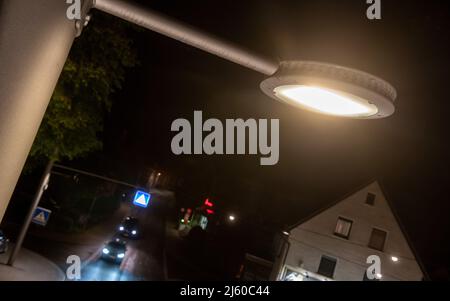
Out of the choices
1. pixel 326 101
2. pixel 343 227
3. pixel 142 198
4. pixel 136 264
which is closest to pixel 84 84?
pixel 142 198

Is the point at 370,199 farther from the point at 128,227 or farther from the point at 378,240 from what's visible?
the point at 128,227

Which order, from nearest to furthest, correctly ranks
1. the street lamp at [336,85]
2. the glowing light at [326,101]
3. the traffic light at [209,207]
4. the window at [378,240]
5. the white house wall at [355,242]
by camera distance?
1. the street lamp at [336,85]
2. the glowing light at [326,101]
3. the white house wall at [355,242]
4. the window at [378,240]
5. the traffic light at [209,207]

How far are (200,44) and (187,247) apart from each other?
1534 inches

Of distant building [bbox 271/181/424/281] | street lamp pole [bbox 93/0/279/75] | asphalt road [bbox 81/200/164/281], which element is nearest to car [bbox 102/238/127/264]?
asphalt road [bbox 81/200/164/281]

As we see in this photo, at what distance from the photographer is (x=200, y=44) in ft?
4.11

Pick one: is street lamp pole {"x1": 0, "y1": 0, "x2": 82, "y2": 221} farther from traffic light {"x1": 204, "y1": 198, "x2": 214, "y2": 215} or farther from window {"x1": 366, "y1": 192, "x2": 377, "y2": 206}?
traffic light {"x1": 204, "y1": 198, "x2": 214, "y2": 215}

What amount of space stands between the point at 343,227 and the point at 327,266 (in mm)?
2914

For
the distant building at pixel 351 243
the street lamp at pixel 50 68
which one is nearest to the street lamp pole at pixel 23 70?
the street lamp at pixel 50 68

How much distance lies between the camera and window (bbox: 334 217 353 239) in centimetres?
2642

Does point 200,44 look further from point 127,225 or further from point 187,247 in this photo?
point 187,247

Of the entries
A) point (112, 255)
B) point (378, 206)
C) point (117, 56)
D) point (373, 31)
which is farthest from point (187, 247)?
point (373, 31)

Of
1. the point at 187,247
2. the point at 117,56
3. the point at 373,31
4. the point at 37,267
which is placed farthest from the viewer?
the point at 187,247

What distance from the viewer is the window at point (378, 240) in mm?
25734

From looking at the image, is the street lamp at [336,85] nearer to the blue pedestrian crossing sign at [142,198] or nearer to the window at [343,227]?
the blue pedestrian crossing sign at [142,198]
